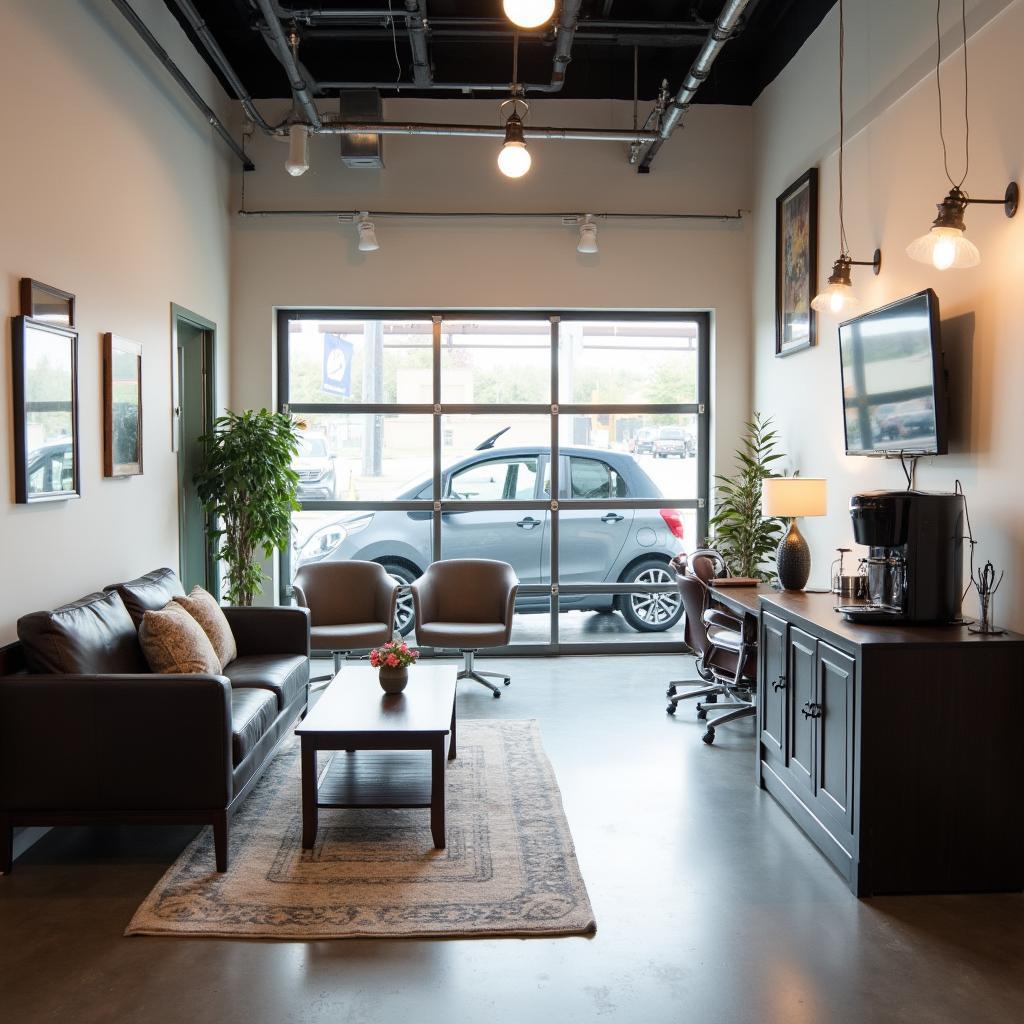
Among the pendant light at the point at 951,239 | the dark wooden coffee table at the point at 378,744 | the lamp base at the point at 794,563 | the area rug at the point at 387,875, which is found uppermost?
the pendant light at the point at 951,239

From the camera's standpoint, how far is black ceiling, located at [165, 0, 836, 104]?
6.08m

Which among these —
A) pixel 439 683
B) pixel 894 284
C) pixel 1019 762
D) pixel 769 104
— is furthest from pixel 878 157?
pixel 439 683

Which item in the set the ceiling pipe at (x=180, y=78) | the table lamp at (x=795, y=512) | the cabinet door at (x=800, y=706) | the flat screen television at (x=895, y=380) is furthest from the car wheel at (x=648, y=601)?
the ceiling pipe at (x=180, y=78)

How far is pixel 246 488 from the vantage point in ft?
20.0

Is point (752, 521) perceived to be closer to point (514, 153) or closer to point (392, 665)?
point (514, 153)

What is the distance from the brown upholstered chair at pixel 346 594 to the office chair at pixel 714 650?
198 cm

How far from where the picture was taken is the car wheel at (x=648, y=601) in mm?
7457

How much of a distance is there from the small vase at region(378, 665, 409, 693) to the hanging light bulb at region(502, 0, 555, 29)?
2.73 metres

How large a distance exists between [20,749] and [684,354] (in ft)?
18.3

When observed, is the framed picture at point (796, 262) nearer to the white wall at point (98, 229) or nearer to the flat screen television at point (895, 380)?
the flat screen television at point (895, 380)

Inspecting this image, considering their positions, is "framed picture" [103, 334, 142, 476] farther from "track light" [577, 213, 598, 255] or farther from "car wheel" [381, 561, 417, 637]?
"track light" [577, 213, 598, 255]

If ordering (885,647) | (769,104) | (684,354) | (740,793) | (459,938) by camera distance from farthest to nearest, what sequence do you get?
(684,354) < (769,104) < (740,793) < (885,647) < (459,938)

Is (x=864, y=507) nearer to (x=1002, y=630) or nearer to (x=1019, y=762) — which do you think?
(x=1002, y=630)

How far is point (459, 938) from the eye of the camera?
119 inches
